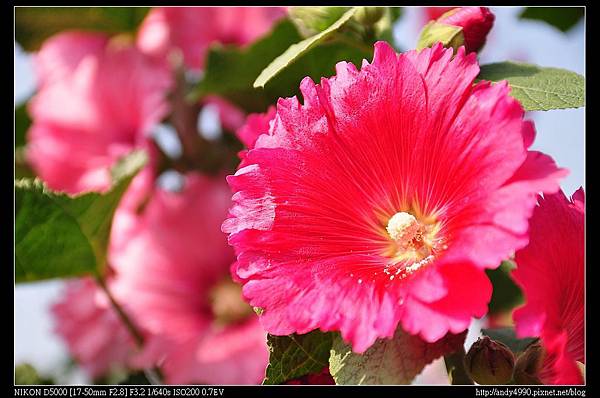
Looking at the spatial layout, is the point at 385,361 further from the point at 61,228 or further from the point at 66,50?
the point at 66,50

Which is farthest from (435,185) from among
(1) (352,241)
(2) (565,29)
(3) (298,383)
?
(2) (565,29)

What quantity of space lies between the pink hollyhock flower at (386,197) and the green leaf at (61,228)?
0.33m

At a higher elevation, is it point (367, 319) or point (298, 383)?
point (367, 319)

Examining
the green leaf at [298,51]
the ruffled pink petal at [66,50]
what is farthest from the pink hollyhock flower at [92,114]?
the green leaf at [298,51]

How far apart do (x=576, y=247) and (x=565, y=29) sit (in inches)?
19.2

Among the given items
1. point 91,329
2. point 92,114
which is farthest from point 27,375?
point 92,114

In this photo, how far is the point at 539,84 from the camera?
1.93 ft

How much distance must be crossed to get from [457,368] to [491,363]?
50 millimetres

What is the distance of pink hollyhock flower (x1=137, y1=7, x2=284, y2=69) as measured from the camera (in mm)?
1104

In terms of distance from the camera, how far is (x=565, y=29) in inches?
37.9

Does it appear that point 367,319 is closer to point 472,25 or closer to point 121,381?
point 472,25

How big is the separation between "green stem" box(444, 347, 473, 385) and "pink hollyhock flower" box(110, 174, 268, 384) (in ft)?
1.17

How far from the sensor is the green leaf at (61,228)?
812mm
